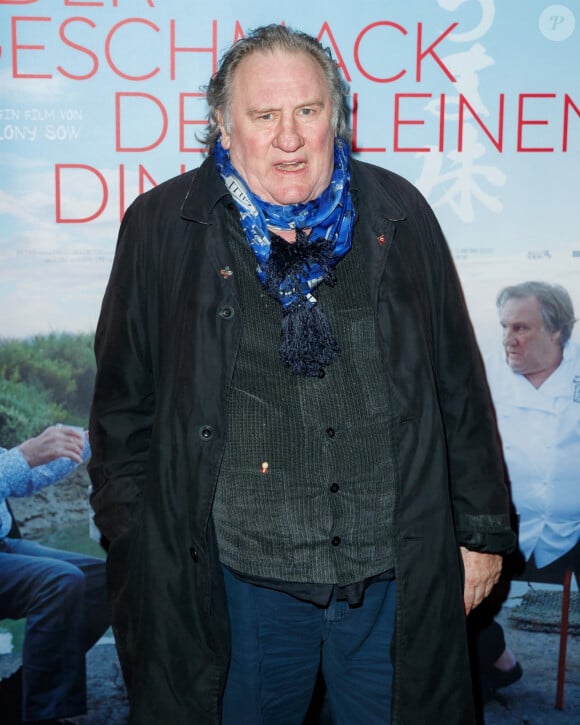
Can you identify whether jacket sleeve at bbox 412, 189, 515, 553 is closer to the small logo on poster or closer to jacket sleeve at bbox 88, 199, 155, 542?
jacket sleeve at bbox 88, 199, 155, 542

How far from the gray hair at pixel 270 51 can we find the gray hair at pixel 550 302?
885 millimetres

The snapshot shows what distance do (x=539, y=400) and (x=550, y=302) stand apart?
29 cm

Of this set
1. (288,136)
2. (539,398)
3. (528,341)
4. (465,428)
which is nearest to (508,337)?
(528,341)

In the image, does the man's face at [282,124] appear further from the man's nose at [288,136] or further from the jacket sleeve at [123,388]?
Result: the jacket sleeve at [123,388]

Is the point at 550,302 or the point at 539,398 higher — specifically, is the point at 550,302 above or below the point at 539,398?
above

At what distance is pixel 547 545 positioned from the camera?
8.43ft

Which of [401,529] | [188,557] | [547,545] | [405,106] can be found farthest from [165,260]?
[547,545]

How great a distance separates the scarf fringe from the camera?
1574 millimetres

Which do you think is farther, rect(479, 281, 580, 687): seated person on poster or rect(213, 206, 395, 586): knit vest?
rect(479, 281, 580, 687): seated person on poster

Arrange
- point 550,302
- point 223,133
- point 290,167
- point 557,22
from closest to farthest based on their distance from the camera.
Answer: point 290,167 → point 223,133 → point 557,22 → point 550,302

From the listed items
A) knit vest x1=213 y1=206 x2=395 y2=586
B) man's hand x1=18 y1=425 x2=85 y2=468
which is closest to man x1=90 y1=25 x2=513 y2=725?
knit vest x1=213 y1=206 x2=395 y2=586

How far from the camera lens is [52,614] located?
8.21 feet

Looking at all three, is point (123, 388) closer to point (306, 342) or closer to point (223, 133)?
point (306, 342)

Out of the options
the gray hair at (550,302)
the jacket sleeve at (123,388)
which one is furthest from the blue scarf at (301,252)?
the gray hair at (550,302)
